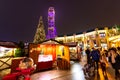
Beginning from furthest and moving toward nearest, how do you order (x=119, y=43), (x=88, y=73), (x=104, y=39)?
(x=104, y=39) → (x=119, y=43) → (x=88, y=73)

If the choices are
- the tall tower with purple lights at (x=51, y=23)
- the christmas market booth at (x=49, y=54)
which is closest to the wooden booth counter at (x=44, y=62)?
the christmas market booth at (x=49, y=54)

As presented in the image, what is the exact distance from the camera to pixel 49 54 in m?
14.2

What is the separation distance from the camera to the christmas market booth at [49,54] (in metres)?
12.1

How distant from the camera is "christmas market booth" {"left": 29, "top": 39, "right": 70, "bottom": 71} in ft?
39.7

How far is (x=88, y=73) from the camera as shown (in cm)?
949

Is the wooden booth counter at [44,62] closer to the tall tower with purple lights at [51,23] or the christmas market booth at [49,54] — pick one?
the christmas market booth at [49,54]

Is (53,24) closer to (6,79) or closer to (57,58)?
(57,58)

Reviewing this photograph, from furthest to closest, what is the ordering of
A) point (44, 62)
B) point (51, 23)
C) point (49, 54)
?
1. point (51, 23)
2. point (49, 54)
3. point (44, 62)

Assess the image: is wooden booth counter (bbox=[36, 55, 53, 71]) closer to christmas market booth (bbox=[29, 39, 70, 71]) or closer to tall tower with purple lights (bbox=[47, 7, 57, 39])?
christmas market booth (bbox=[29, 39, 70, 71])

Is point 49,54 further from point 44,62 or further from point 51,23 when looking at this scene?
point 51,23

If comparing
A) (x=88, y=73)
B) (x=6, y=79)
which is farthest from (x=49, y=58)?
(x=6, y=79)

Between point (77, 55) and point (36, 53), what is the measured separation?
11659mm

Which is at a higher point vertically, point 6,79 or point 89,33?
point 89,33

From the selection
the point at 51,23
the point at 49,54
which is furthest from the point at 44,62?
the point at 51,23
